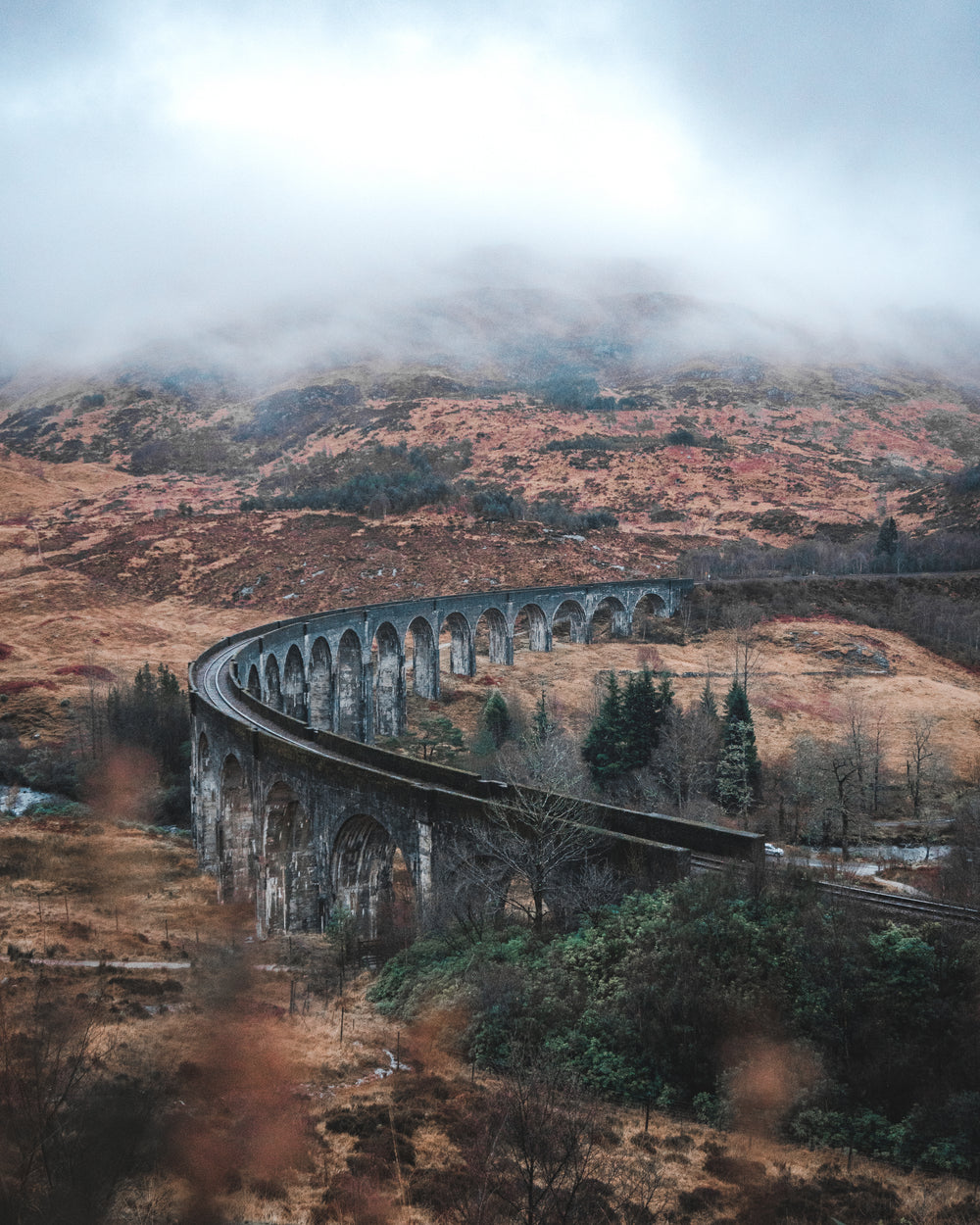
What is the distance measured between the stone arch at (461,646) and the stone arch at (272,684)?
20325mm

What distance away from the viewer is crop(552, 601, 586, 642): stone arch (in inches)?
3319

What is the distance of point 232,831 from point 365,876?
10.6 metres

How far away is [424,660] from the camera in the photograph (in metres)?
65.4

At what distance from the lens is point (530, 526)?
109 m

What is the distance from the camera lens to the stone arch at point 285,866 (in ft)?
97.4

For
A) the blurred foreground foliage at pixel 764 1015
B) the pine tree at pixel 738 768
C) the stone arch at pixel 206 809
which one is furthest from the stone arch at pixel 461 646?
the blurred foreground foliage at pixel 764 1015

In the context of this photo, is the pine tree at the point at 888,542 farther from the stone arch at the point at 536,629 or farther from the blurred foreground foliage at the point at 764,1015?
the blurred foreground foliage at the point at 764,1015

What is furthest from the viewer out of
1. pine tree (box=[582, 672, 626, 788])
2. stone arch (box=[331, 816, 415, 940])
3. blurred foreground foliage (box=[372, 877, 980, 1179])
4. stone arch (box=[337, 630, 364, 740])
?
stone arch (box=[337, 630, 364, 740])

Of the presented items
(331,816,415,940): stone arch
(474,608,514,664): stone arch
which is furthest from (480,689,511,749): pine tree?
(331,816,415,940): stone arch

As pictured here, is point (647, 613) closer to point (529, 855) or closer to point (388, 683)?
point (388, 683)

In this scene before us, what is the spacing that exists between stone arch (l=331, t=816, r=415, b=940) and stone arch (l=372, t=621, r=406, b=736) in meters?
32.2

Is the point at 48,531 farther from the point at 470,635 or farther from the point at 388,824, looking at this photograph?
the point at 388,824

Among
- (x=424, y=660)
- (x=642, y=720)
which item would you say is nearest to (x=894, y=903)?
(x=642, y=720)

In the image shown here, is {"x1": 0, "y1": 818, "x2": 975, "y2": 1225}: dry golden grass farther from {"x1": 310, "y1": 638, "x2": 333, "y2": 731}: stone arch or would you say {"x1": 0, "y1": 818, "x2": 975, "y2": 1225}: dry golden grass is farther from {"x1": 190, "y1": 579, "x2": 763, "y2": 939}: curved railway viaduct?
{"x1": 310, "y1": 638, "x2": 333, "y2": 731}: stone arch
